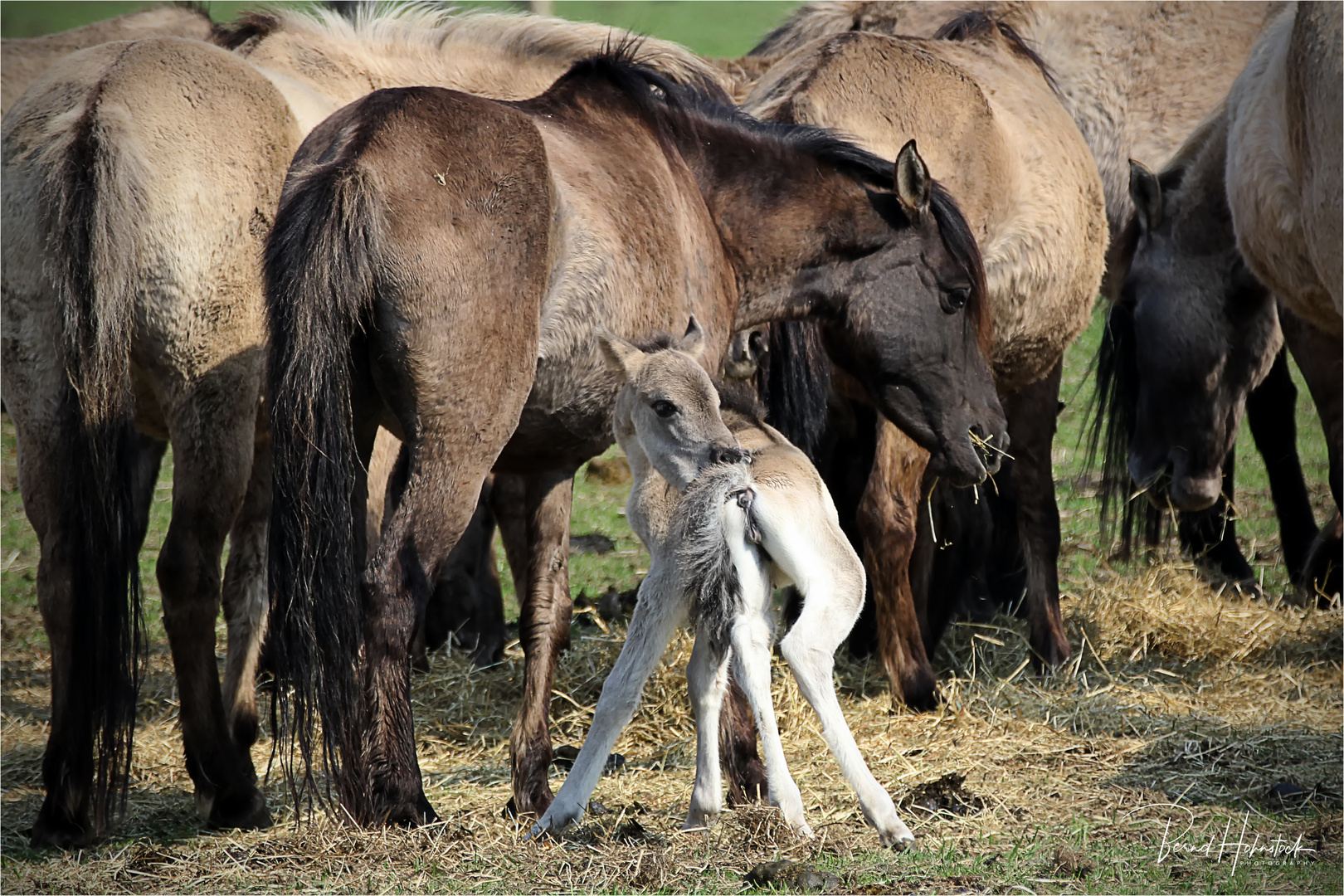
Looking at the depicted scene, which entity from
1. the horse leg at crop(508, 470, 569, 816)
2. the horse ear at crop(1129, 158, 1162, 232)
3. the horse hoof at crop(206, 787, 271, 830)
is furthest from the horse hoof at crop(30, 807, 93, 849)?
the horse ear at crop(1129, 158, 1162, 232)

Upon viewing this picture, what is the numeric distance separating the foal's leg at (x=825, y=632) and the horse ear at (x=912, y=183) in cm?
162

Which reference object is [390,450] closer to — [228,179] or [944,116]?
[228,179]

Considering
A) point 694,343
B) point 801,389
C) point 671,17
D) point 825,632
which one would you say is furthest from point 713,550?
point 671,17

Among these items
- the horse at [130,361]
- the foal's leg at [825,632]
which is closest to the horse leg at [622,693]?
the foal's leg at [825,632]

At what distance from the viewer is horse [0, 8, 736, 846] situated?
4082 mm

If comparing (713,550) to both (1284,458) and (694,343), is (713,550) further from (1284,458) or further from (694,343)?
(1284,458)

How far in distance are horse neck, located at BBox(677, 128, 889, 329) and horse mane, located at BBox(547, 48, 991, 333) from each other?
40mm

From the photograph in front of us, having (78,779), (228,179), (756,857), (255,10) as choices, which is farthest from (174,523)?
(255,10)

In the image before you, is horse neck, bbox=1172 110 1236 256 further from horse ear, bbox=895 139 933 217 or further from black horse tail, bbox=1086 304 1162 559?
horse ear, bbox=895 139 933 217

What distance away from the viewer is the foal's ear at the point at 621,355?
389 cm

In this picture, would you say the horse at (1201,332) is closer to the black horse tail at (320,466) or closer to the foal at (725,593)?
the foal at (725,593)

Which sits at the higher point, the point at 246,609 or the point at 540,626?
the point at 540,626

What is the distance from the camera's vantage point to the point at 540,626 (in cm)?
433

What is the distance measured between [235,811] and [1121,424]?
5.16 meters
